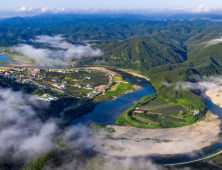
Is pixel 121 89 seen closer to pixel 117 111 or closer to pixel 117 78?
pixel 117 78

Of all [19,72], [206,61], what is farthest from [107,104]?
[206,61]

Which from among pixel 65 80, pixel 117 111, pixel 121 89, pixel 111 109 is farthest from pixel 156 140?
pixel 65 80

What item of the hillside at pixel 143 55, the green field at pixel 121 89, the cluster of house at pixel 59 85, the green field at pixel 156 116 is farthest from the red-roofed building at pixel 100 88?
the hillside at pixel 143 55

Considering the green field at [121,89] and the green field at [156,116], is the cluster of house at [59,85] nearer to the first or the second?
the green field at [121,89]

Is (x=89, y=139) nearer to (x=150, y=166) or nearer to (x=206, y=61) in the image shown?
(x=150, y=166)

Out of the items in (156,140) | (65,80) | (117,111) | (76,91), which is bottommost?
(156,140)

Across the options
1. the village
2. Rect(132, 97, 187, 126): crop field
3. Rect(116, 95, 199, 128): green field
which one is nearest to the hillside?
the village
